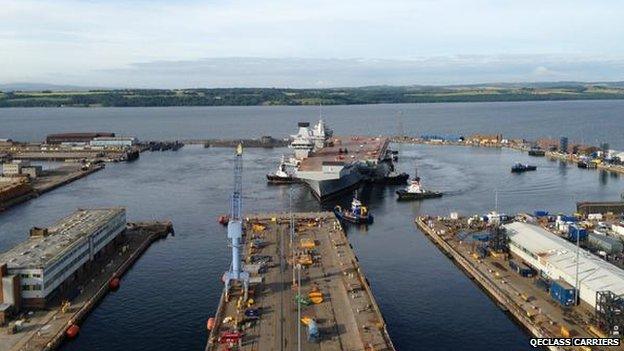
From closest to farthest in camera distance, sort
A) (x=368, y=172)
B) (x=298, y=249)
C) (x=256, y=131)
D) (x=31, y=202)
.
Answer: (x=298, y=249) < (x=31, y=202) < (x=368, y=172) < (x=256, y=131)

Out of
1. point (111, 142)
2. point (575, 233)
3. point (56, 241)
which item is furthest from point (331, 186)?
point (111, 142)

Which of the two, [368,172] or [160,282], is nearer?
[160,282]

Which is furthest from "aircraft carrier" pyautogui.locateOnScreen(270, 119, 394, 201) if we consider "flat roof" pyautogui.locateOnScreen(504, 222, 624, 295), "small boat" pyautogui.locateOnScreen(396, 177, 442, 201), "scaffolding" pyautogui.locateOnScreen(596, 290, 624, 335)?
"scaffolding" pyautogui.locateOnScreen(596, 290, 624, 335)

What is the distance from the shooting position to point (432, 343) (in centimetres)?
2856

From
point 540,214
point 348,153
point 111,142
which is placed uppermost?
point 348,153

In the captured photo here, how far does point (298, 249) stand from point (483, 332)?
13.6 metres

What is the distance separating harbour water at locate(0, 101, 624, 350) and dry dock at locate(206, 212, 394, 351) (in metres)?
2.19

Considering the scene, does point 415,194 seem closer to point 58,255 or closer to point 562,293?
point 562,293

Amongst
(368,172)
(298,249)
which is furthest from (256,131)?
(298,249)

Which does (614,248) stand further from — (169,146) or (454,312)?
(169,146)

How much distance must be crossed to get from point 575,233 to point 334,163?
26.6 m

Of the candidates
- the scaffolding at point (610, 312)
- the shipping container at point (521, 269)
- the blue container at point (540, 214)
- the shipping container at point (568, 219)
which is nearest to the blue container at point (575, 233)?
the shipping container at point (568, 219)

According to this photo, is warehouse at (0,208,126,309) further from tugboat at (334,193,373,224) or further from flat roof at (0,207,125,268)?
tugboat at (334,193,373,224)

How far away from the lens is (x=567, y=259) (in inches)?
1391
